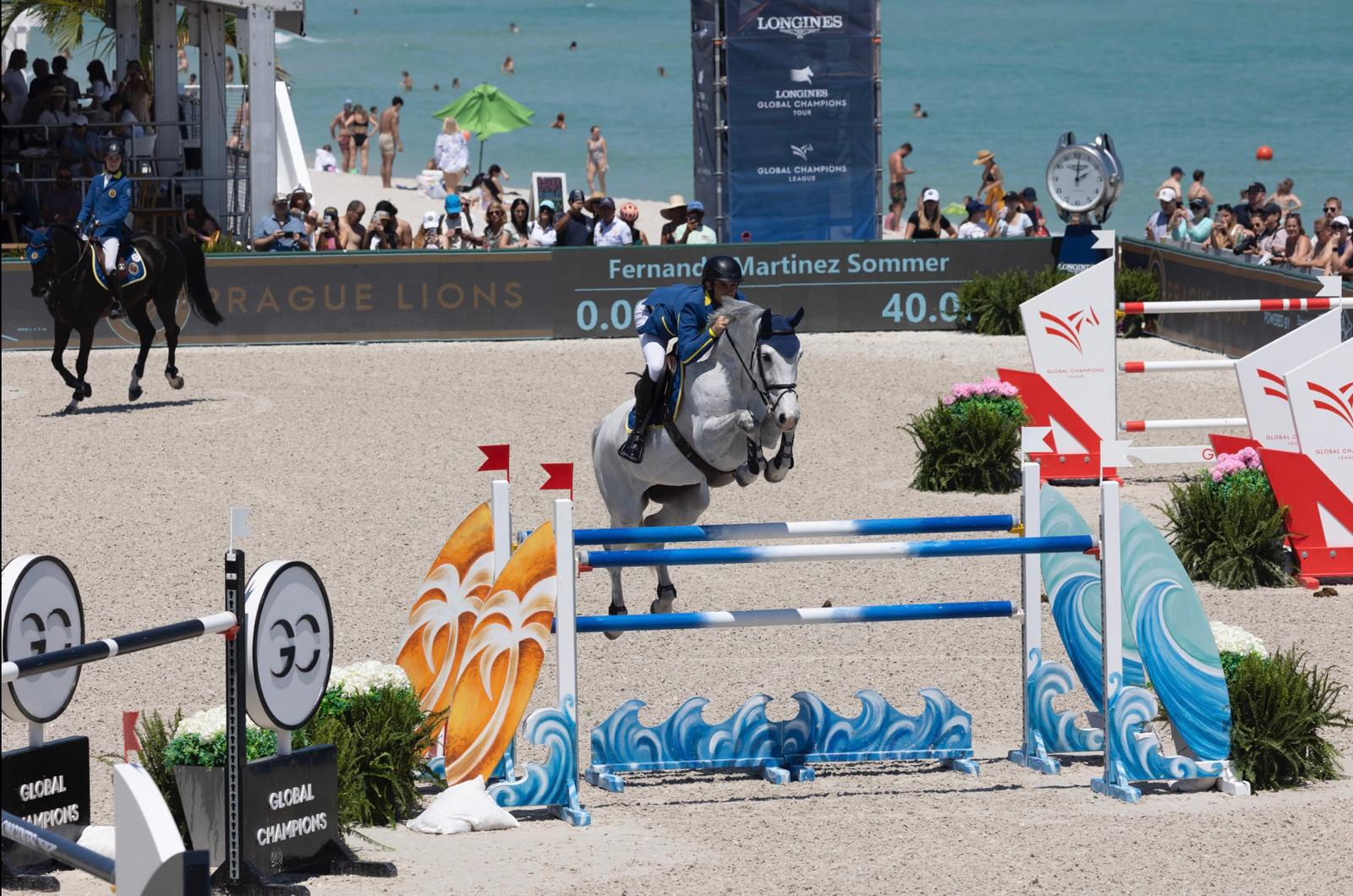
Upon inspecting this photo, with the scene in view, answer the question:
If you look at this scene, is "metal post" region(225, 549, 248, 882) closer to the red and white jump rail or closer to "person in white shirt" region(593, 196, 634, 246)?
the red and white jump rail

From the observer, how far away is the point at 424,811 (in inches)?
289

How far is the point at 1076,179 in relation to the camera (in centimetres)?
2131

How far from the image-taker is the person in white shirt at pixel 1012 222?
24.4m

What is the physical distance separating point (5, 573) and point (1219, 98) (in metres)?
87.9

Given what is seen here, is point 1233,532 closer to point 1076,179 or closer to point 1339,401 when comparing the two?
point 1339,401

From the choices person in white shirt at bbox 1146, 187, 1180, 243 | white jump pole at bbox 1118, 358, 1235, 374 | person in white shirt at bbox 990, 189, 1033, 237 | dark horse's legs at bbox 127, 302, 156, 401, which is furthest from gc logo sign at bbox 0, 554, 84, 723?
person in white shirt at bbox 1146, 187, 1180, 243

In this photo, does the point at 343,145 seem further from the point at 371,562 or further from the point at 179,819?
the point at 179,819

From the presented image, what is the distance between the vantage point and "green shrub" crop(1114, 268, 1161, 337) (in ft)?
71.9

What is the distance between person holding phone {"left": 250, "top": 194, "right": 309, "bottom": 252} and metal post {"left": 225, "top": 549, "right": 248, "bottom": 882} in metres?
17.0

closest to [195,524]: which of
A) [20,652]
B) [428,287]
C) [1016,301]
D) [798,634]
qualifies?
[798,634]

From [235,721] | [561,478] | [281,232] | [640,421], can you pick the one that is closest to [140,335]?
[281,232]

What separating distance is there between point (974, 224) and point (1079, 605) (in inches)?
672

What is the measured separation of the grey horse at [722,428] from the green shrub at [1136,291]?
13239mm

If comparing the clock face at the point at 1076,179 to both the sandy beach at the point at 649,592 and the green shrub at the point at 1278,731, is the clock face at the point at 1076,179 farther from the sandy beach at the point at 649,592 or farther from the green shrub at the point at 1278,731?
the green shrub at the point at 1278,731
